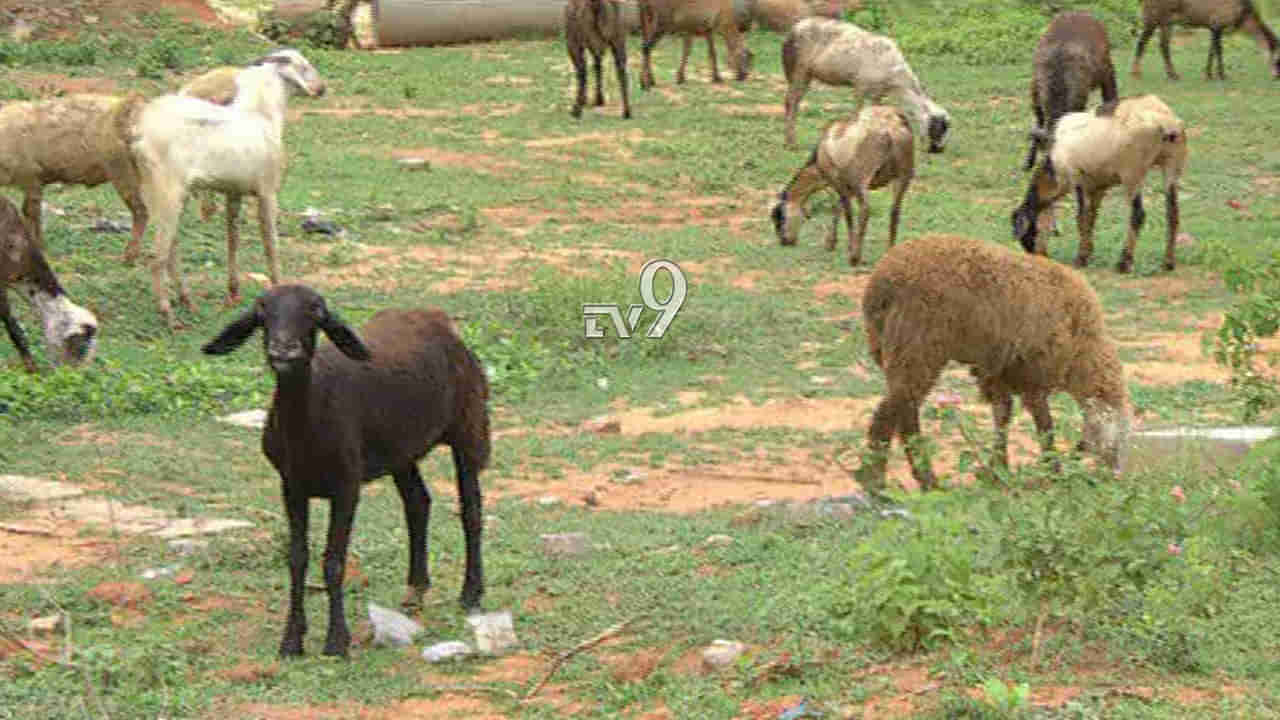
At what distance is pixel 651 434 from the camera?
12188 millimetres

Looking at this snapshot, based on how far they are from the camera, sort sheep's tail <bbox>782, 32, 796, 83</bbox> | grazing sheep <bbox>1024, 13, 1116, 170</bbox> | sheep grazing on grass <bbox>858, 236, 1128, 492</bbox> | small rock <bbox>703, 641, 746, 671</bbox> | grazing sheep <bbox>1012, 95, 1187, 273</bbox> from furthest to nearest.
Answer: sheep's tail <bbox>782, 32, 796, 83</bbox>
grazing sheep <bbox>1024, 13, 1116, 170</bbox>
grazing sheep <bbox>1012, 95, 1187, 273</bbox>
sheep grazing on grass <bbox>858, 236, 1128, 492</bbox>
small rock <bbox>703, 641, 746, 671</bbox>

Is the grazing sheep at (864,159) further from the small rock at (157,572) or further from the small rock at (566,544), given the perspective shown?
the small rock at (157,572)

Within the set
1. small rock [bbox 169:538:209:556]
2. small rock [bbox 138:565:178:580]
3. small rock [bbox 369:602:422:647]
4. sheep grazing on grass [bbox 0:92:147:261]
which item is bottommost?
small rock [bbox 169:538:209:556]

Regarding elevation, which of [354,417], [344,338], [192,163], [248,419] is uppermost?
[344,338]

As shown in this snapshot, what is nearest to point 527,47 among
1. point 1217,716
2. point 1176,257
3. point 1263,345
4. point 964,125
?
point 964,125

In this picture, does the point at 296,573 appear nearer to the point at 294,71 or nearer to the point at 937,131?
the point at 294,71

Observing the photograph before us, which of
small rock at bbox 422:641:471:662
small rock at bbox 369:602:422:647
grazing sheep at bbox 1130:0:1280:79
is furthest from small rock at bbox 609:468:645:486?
grazing sheep at bbox 1130:0:1280:79

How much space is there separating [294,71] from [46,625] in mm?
8778

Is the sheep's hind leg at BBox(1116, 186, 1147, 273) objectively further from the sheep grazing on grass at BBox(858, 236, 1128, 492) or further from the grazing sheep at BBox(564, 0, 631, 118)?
the grazing sheep at BBox(564, 0, 631, 118)

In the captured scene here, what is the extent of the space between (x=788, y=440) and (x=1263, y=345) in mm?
3740

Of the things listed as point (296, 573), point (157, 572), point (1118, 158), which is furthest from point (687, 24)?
point (296, 573)

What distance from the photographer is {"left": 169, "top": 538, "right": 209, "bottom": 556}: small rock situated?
944 cm

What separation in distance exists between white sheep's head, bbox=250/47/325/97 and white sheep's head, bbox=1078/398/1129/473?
7721 millimetres

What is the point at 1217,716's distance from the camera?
6.44m
